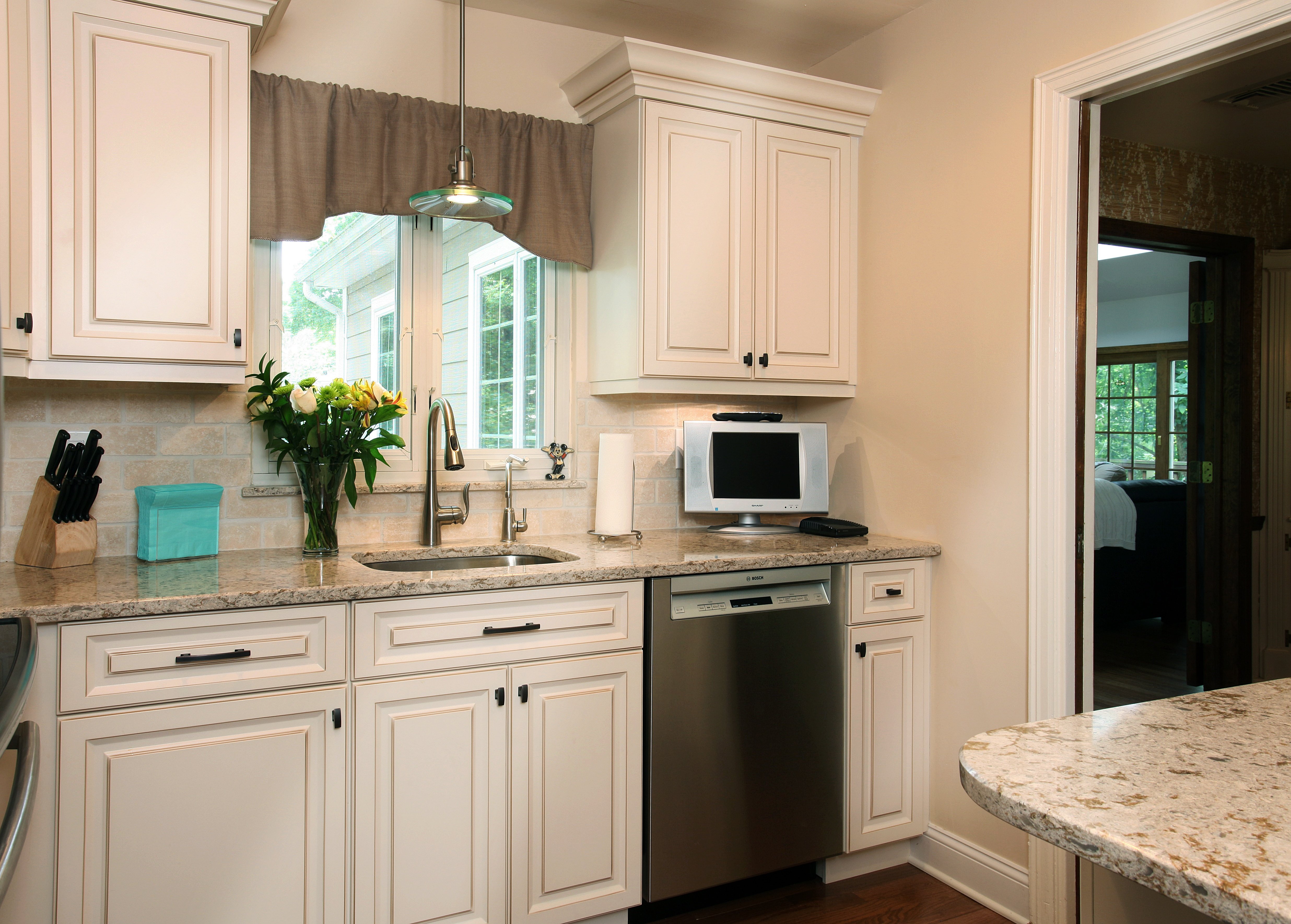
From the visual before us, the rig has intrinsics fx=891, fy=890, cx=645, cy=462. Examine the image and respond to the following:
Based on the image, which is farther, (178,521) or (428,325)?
(428,325)

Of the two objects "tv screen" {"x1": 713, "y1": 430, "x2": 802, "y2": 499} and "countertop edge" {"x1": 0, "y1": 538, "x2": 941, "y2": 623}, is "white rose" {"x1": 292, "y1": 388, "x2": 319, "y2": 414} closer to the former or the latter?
"countertop edge" {"x1": 0, "y1": 538, "x2": 941, "y2": 623}

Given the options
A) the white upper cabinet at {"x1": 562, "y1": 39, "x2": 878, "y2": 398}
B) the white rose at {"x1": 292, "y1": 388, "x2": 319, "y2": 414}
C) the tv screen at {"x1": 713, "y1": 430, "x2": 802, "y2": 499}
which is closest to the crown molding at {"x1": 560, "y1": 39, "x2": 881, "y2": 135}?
the white upper cabinet at {"x1": 562, "y1": 39, "x2": 878, "y2": 398}

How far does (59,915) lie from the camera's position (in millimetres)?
1753

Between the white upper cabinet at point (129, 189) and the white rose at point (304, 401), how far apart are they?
0.48 ft

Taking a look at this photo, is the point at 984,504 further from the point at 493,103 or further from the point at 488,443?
the point at 493,103

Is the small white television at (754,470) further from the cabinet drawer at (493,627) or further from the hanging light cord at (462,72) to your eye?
the hanging light cord at (462,72)

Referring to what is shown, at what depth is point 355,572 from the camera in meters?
A: 2.18

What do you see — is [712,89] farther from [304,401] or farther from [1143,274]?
[1143,274]

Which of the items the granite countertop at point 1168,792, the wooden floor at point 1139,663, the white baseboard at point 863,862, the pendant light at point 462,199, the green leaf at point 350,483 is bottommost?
the white baseboard at point 863,862

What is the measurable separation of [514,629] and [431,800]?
0.43m

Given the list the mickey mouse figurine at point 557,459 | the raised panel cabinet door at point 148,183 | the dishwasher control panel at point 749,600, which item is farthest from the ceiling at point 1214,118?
the raised panel cabinet door at point 148,183

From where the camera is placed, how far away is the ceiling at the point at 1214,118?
10.1 feet

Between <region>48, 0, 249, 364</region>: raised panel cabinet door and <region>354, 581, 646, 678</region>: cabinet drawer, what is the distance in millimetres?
791

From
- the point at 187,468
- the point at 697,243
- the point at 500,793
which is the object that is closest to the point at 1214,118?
the point at 697,243
